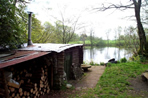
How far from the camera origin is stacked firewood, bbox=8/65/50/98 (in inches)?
137

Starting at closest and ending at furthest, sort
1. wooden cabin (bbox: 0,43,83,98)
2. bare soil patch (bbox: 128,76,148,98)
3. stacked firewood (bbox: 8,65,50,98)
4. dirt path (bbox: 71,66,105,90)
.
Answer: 1. wooden cabin (bbox: 0,43,83,98)
2. stacked firewood (bbox: 8,65,50,98)
3. bare soil patch (bbox: 128,76,148,98)
4. dirt path (bbox: 71,66,105,90)

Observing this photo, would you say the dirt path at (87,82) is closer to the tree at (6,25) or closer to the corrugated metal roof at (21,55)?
the corrugated metal roof at (21,55)

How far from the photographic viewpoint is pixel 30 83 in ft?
12.8

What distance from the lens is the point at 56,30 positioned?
18938mm

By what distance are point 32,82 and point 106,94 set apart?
2.82 meters

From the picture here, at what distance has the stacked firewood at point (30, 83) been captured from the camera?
347 cm

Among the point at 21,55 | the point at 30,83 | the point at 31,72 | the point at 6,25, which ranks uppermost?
the point at 6,25

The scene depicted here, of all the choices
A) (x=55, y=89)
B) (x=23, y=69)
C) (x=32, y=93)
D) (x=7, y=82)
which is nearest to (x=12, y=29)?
(x=23, y=69)

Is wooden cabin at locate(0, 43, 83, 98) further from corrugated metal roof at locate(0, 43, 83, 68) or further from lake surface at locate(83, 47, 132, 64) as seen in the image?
lake surface at locate(83, 47, 132, 64)

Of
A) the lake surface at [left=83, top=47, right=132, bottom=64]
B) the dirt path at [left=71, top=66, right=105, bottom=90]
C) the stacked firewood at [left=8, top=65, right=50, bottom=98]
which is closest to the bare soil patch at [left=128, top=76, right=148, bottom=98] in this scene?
the dirt path at [left=71, top=66, right=105, bottom=90]

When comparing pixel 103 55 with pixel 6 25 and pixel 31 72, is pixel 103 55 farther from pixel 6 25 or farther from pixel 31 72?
pixel 6 25

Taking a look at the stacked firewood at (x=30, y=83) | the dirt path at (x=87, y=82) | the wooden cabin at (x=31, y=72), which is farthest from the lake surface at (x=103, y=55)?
the stacked firewood at (x=30, y=83)

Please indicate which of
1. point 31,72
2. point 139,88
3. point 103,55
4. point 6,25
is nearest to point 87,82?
point 139,88

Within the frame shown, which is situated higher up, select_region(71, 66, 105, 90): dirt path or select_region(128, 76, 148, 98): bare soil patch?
select_region(128, 76, 148, 98): bare soil patch
